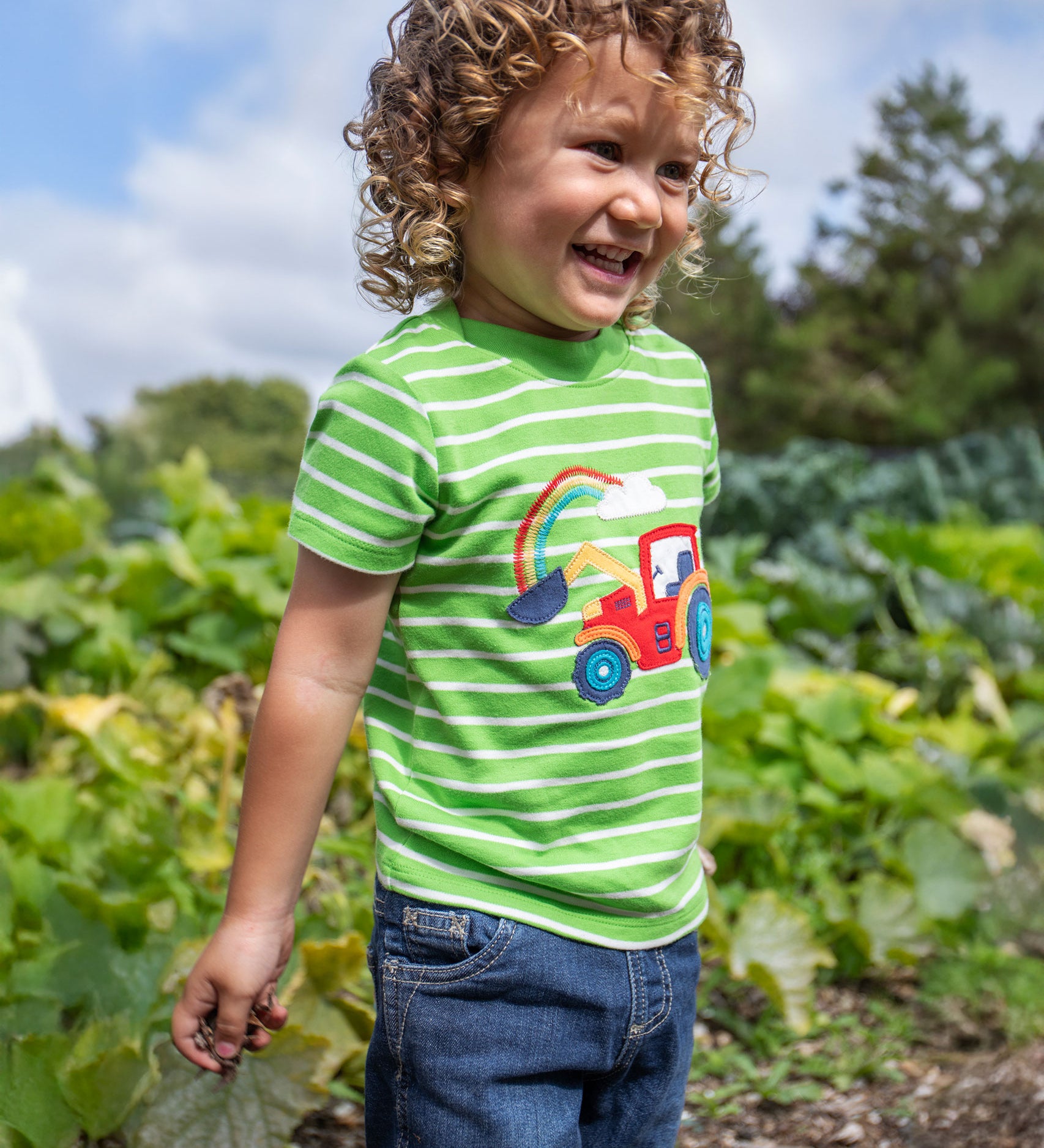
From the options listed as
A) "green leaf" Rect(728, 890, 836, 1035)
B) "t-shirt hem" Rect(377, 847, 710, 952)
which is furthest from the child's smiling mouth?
"green leaf" Rect(728, 890, 836, 1035)

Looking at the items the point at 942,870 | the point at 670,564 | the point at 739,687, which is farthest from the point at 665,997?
the point at 739,687

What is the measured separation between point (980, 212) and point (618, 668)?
101ft

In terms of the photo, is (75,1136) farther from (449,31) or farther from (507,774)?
(449,31)

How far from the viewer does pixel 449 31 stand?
1.24m

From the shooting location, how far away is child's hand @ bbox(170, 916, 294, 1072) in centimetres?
118

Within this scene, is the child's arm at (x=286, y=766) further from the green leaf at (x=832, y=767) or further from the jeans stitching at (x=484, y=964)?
the green leaf at (x=832, y=767)

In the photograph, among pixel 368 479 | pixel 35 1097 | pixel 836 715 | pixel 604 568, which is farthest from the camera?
pixel 836 715

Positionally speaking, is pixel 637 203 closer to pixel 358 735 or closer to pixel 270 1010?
pixel 270 1010

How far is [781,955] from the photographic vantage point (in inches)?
86.4

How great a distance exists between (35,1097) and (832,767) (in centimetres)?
189

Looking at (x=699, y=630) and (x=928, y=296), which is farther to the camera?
(x=928, y=296)

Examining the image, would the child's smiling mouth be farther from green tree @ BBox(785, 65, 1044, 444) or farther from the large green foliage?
green tree @ BBox(785, 65, 1044, 444)

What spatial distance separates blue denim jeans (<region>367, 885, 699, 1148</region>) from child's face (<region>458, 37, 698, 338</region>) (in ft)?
2.16

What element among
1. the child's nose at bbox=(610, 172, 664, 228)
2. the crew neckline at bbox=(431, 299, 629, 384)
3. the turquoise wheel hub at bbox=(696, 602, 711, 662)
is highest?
the child's nose at bbox=(610, 172, 664, 228)
